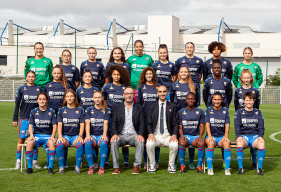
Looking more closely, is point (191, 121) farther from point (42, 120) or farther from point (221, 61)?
point (42, 120)

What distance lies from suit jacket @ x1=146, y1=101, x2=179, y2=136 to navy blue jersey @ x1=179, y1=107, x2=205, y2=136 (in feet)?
0.49

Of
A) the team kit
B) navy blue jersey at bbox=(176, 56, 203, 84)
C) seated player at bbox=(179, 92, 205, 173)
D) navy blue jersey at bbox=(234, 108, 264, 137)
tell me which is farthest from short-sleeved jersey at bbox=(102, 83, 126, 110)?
navy blue jersey at bbox=(234, 108, 264, 137)

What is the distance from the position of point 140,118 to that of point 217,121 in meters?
1.28

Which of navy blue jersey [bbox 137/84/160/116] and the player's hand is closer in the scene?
the player's hand

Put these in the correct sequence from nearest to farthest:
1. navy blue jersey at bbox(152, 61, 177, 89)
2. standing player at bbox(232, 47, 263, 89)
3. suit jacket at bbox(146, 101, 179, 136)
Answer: suit jacket at bbox(146, 101, 179, 136)
navy blue jersey at bbox(152, 61, 177, 89)
standing player at bbox(232, 47, 263, 89)

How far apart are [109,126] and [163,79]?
145 centimetres

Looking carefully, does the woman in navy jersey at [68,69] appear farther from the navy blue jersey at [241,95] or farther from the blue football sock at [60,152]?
the navy blue jersey at [241,95]

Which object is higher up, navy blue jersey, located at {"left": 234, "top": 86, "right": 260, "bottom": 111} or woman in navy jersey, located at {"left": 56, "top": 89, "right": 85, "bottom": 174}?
navy blue jersey, located at {"left": 234, "top": 86, "right": 260, "bottom": 111}

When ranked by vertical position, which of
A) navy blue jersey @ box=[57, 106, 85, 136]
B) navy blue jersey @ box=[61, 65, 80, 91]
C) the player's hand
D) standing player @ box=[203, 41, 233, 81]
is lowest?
the player's hand

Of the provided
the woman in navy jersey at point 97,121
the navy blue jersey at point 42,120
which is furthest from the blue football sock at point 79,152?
the navy blue jersey at point 42,120

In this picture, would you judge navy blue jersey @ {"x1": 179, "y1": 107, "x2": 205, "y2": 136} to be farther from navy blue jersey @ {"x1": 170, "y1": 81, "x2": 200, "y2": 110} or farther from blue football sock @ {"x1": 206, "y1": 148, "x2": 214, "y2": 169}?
blue football sock @ {"x1": 206, "y1": 148, "x2": 214, "y2": 169}

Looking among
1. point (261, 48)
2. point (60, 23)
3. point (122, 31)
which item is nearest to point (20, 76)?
point (60, 23)

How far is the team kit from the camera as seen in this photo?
5.67 m

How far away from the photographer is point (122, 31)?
1800 inches
